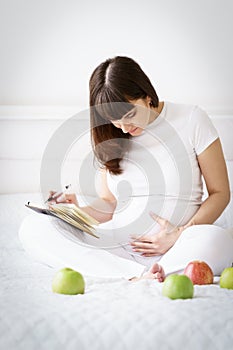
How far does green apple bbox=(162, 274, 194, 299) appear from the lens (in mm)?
1229

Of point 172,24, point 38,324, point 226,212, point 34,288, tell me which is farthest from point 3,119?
point 38,324

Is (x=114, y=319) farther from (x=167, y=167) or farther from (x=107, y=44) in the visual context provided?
(x=107, y=44)

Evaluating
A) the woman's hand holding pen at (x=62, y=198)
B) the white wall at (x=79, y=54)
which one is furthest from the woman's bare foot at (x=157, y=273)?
the white wall at (x=79, y=54)

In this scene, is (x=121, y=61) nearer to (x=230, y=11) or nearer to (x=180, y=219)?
(x=180, y=219)

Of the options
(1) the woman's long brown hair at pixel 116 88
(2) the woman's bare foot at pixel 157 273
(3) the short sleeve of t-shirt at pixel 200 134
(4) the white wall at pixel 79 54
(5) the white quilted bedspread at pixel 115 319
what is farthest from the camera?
(4) the white wall at pixel 79 54

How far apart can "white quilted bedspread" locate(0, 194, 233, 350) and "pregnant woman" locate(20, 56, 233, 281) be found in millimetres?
252

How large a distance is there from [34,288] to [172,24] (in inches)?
53.7

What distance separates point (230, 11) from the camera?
234cm

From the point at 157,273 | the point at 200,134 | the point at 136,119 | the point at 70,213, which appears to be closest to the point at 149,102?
the point at 136,119

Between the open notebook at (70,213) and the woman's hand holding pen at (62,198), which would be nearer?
the open notebook at (70,213)

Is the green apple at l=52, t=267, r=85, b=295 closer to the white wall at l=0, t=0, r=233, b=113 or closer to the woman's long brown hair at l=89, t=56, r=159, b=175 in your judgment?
the woman's long brown hair at l=89, t=56, r=159, b=175

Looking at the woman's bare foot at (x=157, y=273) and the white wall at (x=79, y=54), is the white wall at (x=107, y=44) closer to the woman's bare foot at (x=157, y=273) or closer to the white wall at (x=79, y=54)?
the white wall at (x=79, y=54)

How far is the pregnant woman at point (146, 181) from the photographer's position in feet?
5.08

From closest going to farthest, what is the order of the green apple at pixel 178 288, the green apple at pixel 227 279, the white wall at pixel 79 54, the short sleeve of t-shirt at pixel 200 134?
the green apple at pixel 178 288 < the green apple at pixel 227 279 < the short sleeve of t-shirt at pixel 200 134 < the white wall at pixel 79 54
